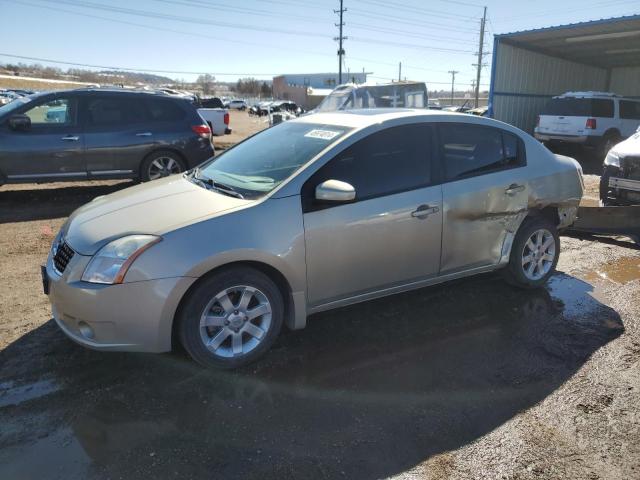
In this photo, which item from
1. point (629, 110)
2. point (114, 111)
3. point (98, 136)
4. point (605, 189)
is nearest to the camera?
point (605, 189)

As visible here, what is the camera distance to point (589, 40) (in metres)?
18.6

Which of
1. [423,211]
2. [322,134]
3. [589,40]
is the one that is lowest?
[423,211]

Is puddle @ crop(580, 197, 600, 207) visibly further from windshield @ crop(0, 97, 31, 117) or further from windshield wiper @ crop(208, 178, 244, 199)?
windshield @ crop(0, 97, 31, 117)

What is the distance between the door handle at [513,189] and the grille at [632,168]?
3756 mm

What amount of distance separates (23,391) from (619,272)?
570 cm

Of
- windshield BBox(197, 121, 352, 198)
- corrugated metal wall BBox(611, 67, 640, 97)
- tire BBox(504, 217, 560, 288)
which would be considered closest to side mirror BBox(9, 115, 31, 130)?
windshield BBox(197, 121, 352, 198)

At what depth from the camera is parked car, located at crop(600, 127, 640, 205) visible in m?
7.12

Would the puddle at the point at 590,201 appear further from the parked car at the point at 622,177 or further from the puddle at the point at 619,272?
the puddle at the point at 619,272

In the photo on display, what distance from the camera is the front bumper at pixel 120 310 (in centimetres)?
299

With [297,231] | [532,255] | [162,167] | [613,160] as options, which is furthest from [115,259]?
[613,160]

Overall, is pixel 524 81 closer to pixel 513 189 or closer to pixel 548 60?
pixel 548 60

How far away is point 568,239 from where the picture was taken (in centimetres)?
678

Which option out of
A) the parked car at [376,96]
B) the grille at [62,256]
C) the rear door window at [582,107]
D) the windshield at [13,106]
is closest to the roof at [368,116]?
the grille at [62,256]

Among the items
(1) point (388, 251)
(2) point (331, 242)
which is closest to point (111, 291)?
(2) point (331, 242)
